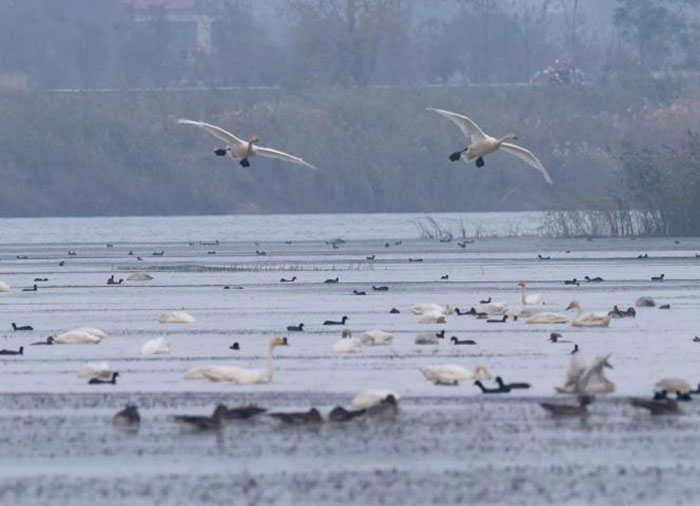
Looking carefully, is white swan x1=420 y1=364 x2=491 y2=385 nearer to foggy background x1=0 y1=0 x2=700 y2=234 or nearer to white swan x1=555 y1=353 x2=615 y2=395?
white swan x1=555 y1=353 x2=615 y2=395

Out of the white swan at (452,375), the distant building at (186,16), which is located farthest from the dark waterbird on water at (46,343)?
the distant building at (186,16)

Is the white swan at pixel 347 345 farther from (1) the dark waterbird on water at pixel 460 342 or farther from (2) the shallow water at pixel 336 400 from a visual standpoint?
(1) the dark waterbird on water at pixel 460 342

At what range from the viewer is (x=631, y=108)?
105625 millimetres

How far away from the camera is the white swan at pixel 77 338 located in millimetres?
29094

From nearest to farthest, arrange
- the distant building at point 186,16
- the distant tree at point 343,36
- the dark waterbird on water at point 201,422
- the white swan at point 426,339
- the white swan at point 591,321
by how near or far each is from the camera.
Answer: the dark waterbird on water at point 201,422 < the white swan at point 426,339 < the white swan at point 591,321 < the distant tree at point 343,36 < the distant building at point 186,16

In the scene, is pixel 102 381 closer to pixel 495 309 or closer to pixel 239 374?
pixel 239 374

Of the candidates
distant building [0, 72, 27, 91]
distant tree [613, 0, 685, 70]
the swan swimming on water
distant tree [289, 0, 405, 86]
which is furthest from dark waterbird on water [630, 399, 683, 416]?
distant tree [613, 0, 685, 70]

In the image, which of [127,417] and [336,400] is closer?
[127,417]

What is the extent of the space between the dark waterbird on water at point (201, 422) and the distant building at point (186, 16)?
393 feet

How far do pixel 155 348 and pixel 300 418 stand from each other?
751cm

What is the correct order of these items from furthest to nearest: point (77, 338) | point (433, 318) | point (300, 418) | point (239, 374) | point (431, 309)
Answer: point (431, 309)
point (433, 318)
point (77, 338)
point (239, 374)
point (300, 418)

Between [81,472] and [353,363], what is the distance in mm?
7922

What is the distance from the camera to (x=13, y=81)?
118000 mm

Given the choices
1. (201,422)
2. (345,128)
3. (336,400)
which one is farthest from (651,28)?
(201,422)
